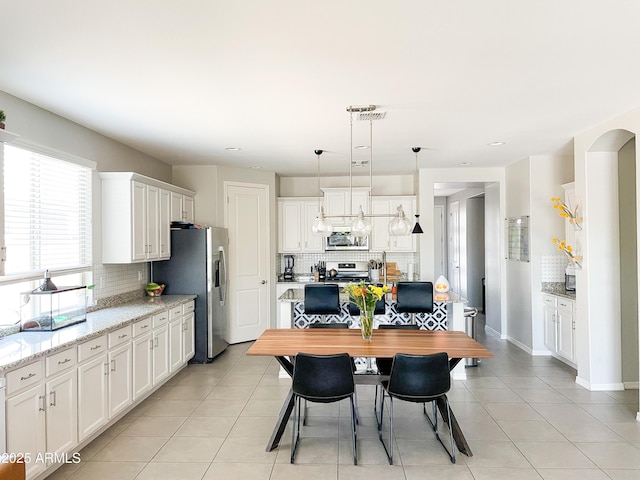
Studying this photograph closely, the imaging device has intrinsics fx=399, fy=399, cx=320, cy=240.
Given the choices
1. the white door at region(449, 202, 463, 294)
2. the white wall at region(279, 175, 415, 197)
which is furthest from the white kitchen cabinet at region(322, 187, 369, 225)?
the white door at region(449, 202, 463, 294)

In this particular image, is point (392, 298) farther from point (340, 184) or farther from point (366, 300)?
point (340, 184)

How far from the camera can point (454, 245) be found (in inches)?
353

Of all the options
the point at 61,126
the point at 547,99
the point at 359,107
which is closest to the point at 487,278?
the point at 547,99

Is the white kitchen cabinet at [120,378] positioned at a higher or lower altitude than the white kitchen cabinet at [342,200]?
lower

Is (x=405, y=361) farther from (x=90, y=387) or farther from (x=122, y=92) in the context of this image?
(x=122, y=92)

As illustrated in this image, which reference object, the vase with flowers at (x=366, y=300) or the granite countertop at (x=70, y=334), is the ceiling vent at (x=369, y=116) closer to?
the vase with flowers at (x=366, y=300)

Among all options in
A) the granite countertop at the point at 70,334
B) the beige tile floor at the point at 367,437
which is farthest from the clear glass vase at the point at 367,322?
the granite countertop at the point at 70,334

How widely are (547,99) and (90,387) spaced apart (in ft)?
14.0

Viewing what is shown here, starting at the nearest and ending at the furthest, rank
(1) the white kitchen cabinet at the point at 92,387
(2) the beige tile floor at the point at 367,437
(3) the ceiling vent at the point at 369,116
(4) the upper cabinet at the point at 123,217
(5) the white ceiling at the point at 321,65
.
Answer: (5) the white ceiling at the point at 321,65
(2) the beige tile floor at the point at 367,437
(1) the white kitchen cabinet at the point at 92,387
(3) the ceiling vent at the point at 369,116
(4) the upper cabinet at the point at 123,217

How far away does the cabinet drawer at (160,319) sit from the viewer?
4127mm

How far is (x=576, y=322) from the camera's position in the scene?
442 cm

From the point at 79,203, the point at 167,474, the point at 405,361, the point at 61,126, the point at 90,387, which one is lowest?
the point at 167,474

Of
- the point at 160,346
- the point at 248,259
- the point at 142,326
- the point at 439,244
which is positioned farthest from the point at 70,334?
the point at 439,244

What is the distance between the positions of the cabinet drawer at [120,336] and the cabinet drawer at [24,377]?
0.81 meters
